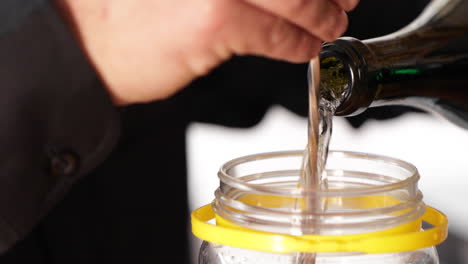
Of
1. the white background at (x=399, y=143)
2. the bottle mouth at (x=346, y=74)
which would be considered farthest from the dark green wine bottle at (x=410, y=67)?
the white background at (x=399, y=143)

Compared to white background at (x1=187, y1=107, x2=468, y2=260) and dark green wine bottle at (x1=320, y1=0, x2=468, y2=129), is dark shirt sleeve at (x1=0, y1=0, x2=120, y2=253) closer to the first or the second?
dark green wine bottle at (x1=320, y1=0, x2=468, y2=129)

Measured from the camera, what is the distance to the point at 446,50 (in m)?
0.47

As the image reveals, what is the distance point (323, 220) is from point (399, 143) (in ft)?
1.10

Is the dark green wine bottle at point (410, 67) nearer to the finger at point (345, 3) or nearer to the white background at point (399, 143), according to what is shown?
the finger at point (345, 3)

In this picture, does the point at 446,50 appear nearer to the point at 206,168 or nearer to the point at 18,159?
the point at 18,159

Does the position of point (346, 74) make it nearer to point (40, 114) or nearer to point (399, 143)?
point (40, 114)

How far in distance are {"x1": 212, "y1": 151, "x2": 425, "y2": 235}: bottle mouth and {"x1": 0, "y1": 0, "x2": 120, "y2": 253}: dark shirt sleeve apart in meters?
0.10

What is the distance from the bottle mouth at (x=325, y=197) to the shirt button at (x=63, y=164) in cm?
10

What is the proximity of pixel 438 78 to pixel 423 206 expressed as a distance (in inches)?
4.0

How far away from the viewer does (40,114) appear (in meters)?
0.43

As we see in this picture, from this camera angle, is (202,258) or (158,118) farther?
(158,118)

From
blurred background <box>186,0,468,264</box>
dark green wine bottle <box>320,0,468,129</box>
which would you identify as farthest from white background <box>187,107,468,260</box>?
dark green wine bottle <box>320,0,468,129</box>

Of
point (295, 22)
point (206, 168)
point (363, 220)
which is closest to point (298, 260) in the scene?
point (363, 220)

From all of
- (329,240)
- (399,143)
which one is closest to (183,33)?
(329,240)
